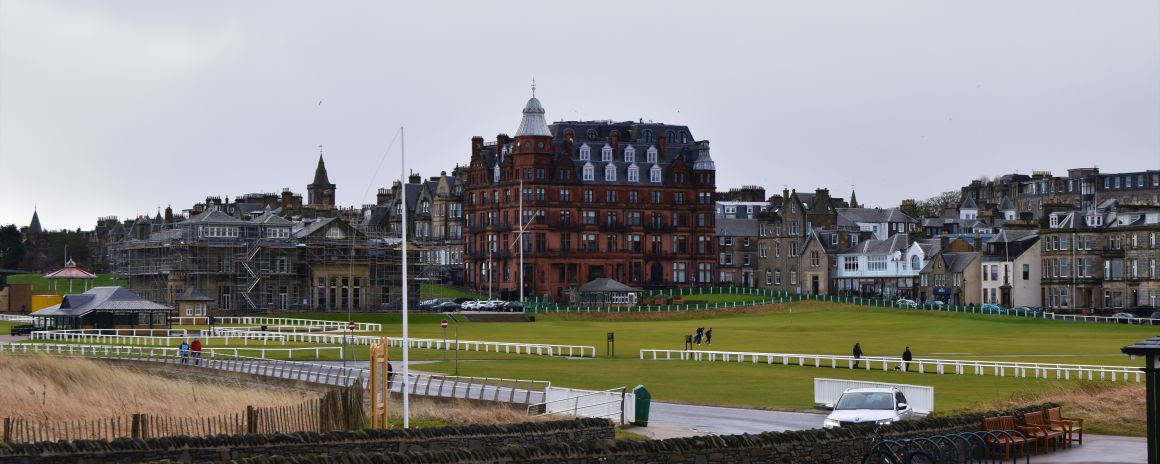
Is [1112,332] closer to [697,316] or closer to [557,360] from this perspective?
[697,316]

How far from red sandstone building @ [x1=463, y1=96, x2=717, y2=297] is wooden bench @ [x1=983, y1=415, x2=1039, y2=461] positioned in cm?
11225

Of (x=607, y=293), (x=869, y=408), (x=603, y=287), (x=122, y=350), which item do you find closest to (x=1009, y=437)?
(x=869, y=408)

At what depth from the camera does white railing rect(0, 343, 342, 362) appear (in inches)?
2881

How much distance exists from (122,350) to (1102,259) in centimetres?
8844

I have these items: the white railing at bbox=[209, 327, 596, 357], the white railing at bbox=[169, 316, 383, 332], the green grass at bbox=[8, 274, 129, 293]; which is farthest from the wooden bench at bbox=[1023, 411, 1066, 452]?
the green grass at bbox=[8, 274, 129, 293]

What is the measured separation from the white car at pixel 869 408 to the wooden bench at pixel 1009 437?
10.9 feet

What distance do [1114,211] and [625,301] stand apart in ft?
139

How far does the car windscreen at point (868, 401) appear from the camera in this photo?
40188mm

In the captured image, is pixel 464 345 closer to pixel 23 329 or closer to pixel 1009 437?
pixel 23 329

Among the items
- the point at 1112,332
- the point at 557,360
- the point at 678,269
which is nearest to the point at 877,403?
the point at 557,360

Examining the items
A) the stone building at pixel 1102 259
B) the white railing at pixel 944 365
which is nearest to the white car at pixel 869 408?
the white railing at pixel 944 365

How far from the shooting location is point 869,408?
40156mm

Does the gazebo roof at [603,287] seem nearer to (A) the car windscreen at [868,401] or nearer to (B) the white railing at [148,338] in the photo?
(B) the white railing at [148,338]

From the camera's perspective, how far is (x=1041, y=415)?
37.8 metres
